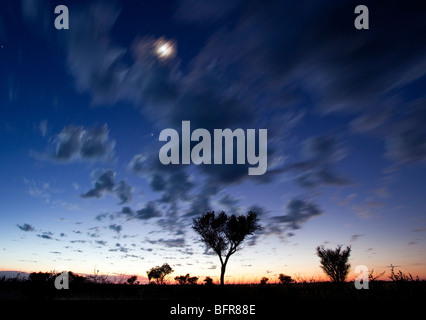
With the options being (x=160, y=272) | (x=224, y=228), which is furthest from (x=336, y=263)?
(x=160, y=272)

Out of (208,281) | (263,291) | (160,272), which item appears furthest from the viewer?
(160,272)

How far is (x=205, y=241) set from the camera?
41312 millimetres

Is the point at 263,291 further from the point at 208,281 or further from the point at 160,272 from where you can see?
the point at 160,272

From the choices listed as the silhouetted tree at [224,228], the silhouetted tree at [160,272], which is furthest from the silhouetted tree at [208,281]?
the silhouetted tree at [160,272]

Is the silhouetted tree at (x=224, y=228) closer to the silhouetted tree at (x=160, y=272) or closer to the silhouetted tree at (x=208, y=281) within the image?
the silhouetted tree at (x=208, y=281)

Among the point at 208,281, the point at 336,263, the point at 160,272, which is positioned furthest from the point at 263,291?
the point at 160,272

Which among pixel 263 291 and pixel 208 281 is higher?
pixel 263 291

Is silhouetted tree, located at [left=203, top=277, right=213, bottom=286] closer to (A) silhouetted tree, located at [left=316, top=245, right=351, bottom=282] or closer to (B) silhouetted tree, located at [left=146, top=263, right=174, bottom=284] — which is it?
(A) silhouetted tree, located at [left=316, top=245, right=351, bottom=282]

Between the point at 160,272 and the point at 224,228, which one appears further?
the point at 160,272

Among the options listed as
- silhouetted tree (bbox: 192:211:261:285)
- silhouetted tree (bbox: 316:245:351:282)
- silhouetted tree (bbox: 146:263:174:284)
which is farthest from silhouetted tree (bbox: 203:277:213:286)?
silhouetted tree (bbox: 146:263:174:284)

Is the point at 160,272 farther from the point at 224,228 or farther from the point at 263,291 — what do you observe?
the point at 263,291

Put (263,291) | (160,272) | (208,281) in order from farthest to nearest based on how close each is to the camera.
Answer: (160,272), (208,281), (263,291)
